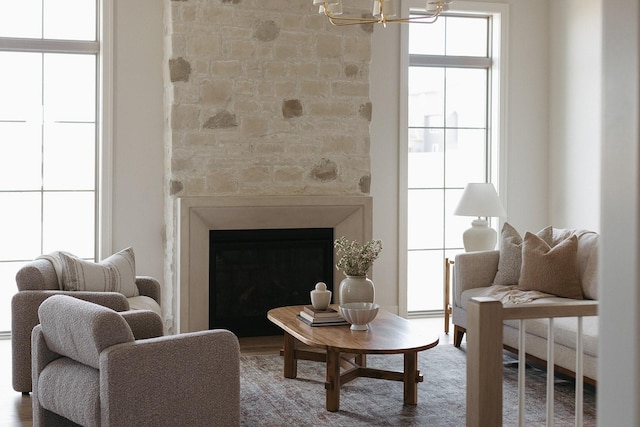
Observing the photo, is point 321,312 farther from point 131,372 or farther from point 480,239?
point 480,239

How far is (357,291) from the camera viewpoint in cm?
516

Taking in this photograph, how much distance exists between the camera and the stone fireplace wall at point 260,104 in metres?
6.52

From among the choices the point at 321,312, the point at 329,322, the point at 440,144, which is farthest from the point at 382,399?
the point at 440,144

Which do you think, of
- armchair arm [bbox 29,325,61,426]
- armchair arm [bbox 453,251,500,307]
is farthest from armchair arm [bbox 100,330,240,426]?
armchair arm [bbox 453,251,500,307]

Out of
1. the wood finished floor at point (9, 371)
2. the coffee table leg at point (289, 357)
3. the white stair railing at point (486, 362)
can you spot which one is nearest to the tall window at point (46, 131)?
the wood finished floor at point (9, 371)

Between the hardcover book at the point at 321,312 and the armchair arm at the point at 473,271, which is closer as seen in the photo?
the hardcover book at the point at 321,312

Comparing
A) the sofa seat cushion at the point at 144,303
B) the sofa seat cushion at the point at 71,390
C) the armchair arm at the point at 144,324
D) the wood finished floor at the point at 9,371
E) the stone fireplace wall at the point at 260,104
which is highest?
the stone fireplace wall at the point at 260,104

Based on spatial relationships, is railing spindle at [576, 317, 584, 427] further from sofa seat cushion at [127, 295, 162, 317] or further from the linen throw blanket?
sofa seat cushion at [127, 295, 162, 317]

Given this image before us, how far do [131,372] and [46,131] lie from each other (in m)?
3.85

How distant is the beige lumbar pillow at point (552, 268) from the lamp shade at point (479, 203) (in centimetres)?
85

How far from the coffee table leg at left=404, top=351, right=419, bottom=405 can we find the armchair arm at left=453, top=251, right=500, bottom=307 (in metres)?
1.55

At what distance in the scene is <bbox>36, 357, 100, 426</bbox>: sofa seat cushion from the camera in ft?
11.8

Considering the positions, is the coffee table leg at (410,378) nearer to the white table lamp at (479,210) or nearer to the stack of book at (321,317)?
the stack of book at (321,317)

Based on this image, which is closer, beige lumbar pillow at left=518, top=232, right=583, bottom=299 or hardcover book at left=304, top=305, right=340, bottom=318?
hardcover book at left=304, top=305, right=340, bottom=318
